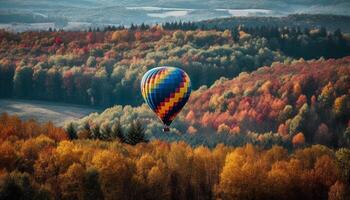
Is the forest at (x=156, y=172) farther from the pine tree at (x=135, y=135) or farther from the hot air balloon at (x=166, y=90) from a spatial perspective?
the hot air balloon at (x=166, y=90)

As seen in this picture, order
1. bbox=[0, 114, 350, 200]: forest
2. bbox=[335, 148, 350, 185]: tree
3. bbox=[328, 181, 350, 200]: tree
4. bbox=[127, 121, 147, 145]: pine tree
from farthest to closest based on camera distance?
1. bbox=[127, 121, 147, 145]: pine tree
2. bbox=[335, 148, 350, 185]: tree
3. bbox=[328, 181, 350, 200]: tree
4. bbox=[0, 114, 350, 200]: forest

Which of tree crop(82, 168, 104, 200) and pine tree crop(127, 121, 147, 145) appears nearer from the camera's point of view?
tree crop(82, 168, 104, 200)

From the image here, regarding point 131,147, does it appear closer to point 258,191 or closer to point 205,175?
point 205,175

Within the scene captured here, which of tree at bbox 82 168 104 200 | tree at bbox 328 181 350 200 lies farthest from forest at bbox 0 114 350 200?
tree at bbox 328 181 350 200

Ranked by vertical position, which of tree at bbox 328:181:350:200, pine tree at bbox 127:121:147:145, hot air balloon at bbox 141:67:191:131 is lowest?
tree at bbox 328:181:350:200

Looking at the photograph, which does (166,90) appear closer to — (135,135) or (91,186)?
(135,135)

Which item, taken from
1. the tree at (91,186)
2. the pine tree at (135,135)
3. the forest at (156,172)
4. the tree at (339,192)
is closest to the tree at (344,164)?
the forest at (156,172)

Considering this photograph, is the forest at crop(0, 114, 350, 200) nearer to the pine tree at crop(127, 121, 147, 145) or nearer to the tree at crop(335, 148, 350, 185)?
the tree at crop(335, 148, 350, 185)
